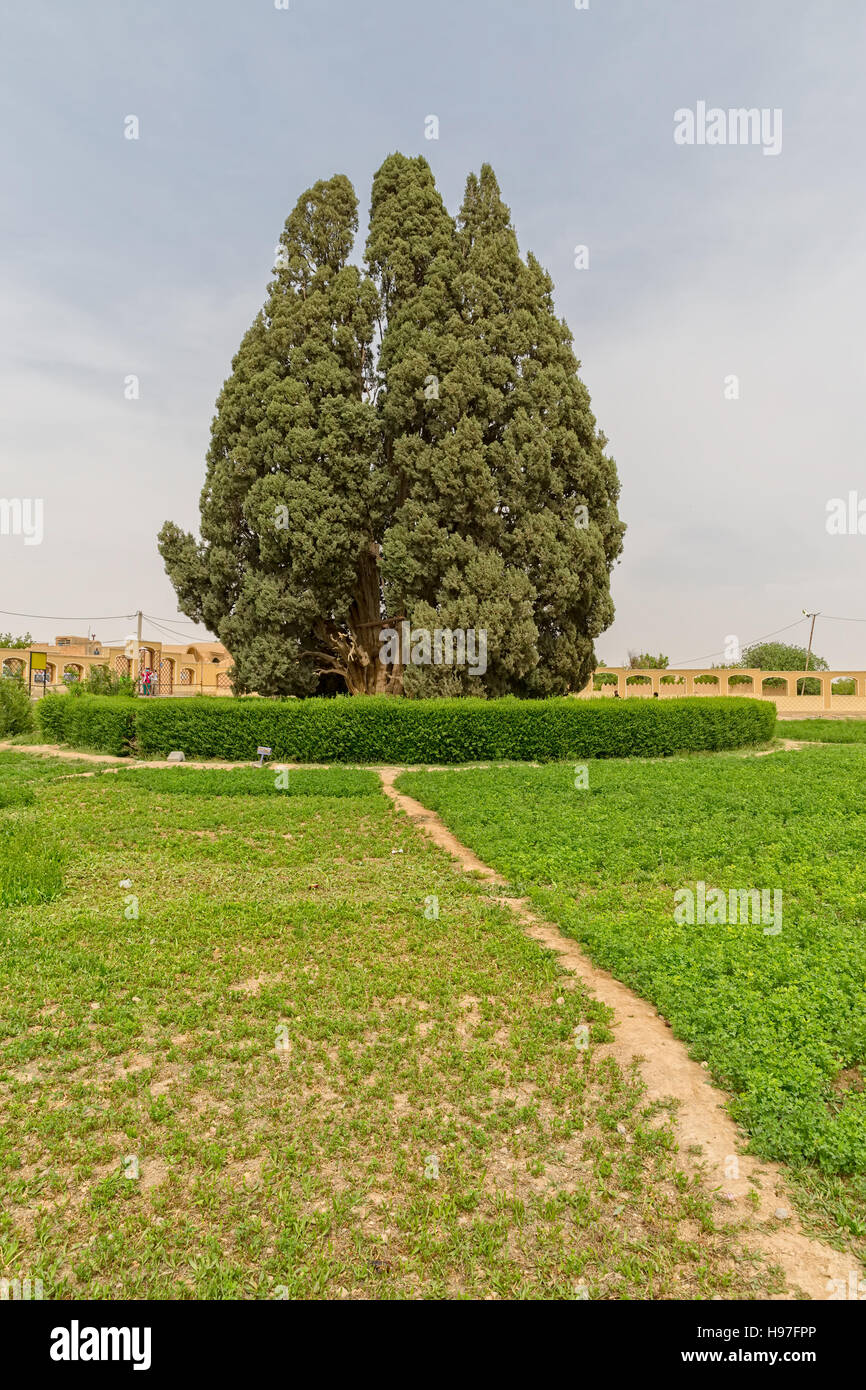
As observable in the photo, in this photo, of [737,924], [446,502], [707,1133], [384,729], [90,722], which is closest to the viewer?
[707,1133]

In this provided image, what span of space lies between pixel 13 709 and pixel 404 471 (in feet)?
43.9

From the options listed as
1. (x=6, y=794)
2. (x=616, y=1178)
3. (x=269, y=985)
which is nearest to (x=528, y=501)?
(x=6, y=794)

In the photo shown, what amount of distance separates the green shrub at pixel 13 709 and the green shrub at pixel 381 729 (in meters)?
7.42

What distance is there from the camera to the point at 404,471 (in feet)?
61.6

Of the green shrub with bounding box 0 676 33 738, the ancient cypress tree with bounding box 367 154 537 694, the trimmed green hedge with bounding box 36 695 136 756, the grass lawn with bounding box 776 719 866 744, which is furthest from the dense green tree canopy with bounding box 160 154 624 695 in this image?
the grass lawn with bounding box 776 719 866 744

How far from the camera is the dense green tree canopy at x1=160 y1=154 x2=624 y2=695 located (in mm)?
18219

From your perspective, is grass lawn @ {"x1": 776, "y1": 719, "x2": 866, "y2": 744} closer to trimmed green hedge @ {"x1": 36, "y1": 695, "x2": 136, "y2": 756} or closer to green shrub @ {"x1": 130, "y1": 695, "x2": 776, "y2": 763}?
green shrub @ {"x1": 130, "y1": 695, "x2": 776, "y2": 763}

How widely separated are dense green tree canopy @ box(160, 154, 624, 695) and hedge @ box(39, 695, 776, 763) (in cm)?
276

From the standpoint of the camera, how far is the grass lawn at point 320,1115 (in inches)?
103

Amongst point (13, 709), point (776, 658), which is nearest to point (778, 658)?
point (776, 658)

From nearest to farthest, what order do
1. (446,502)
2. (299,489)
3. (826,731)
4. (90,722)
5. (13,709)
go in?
(90,722), (446,502), (299,489), (13,709), (826,731)

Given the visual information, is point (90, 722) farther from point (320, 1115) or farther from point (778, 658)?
point (778, 658)
